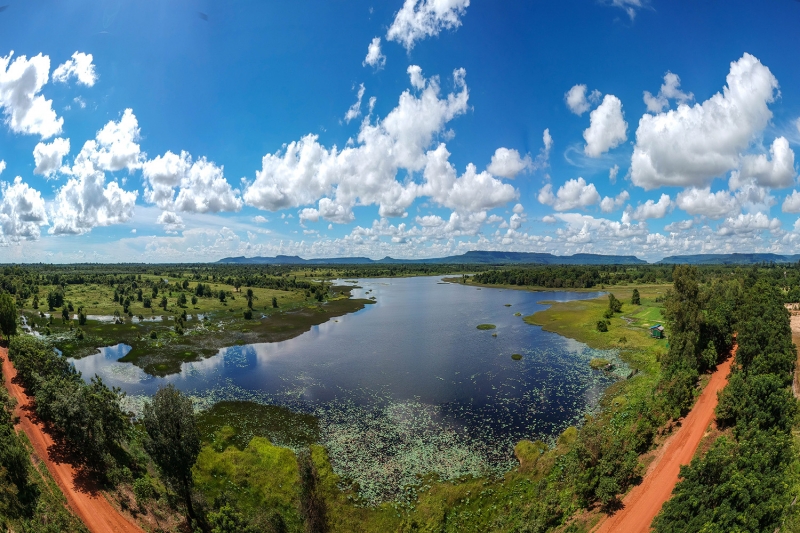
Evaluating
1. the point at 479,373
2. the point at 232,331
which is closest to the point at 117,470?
the point at 479,373

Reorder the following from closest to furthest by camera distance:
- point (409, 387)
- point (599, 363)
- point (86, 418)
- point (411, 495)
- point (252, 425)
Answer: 1. point (411, 495)
2. point (86, 418)
3. point (252, 425)
4. point (409, 387)
5. point (599, 363)

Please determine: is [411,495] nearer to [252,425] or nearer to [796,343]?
[252,425]

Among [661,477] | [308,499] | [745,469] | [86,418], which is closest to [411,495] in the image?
[308,499]

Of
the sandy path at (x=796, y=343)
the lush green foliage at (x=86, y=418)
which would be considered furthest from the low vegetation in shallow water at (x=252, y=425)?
the sandy path at (x=796, y=343)

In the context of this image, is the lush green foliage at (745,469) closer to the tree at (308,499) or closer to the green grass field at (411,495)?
the green grass field at (411,495)

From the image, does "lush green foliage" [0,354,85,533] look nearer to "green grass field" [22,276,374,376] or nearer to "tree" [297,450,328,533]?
"tree" [297,450,328,533]

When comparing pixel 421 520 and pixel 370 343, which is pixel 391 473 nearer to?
pixel 421 520

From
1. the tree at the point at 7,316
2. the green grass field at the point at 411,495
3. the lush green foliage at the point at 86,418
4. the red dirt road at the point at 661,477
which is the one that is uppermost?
the tree at the point at 7,316
